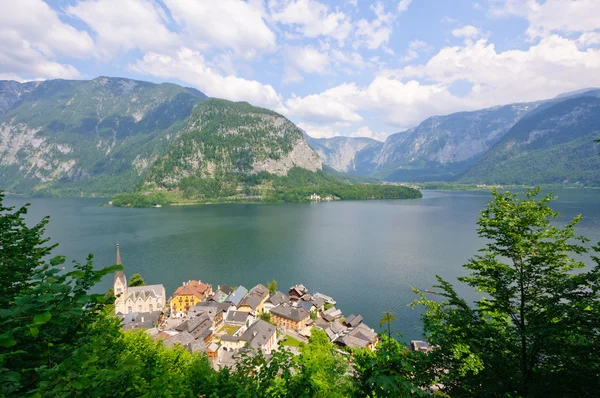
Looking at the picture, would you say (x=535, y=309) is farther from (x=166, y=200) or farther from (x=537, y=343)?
(x=166, y=200)

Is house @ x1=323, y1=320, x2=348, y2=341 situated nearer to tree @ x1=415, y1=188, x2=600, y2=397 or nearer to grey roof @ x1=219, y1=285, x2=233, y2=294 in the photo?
grey roof @ x1=219, y1=285, x2=233, y2=294

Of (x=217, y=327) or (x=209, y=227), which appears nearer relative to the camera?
(x=217, y=327)

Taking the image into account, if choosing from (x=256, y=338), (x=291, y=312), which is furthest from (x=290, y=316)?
(x=256, y=338)

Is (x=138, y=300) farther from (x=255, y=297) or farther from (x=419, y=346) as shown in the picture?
(x=419, y=346)

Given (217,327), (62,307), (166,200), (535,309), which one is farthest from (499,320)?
(166,200)

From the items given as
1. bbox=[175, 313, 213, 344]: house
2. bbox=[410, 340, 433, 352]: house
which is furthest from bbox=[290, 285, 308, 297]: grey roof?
bbox=[410, 340, 433, 352]: house

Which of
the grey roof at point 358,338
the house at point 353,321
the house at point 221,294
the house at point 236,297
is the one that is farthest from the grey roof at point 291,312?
the house at point 221,294
